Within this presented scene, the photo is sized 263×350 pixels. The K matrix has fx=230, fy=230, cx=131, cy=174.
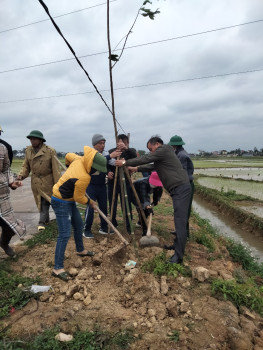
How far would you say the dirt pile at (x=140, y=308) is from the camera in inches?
89.5

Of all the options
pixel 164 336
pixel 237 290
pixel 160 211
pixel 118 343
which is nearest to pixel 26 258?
pixel 118 343

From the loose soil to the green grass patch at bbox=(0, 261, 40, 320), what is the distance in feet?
0.28

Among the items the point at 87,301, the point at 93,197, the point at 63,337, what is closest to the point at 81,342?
the point at 63,337

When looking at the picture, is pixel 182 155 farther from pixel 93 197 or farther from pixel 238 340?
pixel 238 340

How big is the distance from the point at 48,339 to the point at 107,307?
691 mm

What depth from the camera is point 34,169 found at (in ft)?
15.5

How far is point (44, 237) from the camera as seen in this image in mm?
4469

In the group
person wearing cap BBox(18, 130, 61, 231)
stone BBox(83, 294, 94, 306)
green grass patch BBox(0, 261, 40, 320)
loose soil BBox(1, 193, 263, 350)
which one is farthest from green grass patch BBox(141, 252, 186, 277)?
person wearing cap BBox(18, 130, 61, 231)

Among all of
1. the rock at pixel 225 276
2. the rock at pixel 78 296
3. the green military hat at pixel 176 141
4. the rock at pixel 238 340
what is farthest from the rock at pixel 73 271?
the green military hat at pixel 176 141

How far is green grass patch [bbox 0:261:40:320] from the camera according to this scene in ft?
8.44

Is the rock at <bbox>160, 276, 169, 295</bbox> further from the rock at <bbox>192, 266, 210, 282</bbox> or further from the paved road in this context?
the paved road

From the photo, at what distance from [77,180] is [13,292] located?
4.95 ft

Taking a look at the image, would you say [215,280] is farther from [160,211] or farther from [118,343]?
[160,211]

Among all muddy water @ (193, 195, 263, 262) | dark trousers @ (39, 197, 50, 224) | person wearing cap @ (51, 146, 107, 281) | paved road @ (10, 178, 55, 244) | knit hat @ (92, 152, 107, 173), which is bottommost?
muddy water @ (193, 195, 263, 262)
